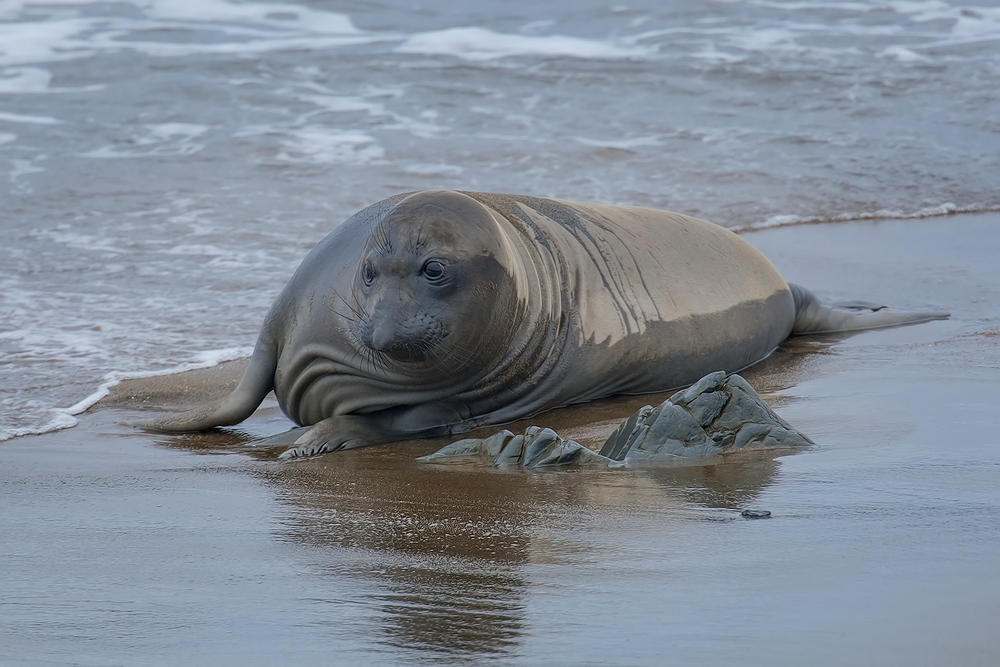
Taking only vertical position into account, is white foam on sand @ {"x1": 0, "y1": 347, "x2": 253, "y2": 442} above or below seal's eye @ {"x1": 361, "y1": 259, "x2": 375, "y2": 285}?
below

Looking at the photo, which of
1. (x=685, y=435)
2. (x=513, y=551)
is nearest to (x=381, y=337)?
(x=685, y=435)

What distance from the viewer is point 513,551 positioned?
284 cm

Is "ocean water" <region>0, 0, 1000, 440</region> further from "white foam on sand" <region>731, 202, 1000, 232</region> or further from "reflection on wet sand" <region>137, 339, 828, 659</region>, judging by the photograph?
"reflection on wet sand" <region>137, 339, 828, 659</region>

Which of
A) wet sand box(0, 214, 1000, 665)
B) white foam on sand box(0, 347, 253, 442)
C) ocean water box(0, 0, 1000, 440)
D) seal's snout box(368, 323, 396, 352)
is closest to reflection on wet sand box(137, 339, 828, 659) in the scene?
wet sand box(0, 214, 1000, 665)

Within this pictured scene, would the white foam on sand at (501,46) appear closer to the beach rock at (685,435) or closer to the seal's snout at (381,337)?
the seal's snout at (381,337)

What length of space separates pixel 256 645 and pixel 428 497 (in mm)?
1201

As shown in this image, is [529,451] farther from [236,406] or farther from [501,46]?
[501,46]

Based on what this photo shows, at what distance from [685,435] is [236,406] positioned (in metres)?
1.74

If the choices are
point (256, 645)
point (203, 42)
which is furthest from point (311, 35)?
point (256, 645)

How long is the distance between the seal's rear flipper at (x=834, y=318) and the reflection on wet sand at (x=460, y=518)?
85.5 inches

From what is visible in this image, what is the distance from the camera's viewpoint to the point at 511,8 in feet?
57.0

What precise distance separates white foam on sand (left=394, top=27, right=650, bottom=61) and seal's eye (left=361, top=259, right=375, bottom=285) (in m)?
10.3

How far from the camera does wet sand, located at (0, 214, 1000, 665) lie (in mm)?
2271

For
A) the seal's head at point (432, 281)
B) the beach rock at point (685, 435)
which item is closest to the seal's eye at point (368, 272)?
the seal's head at point (432, 281)
